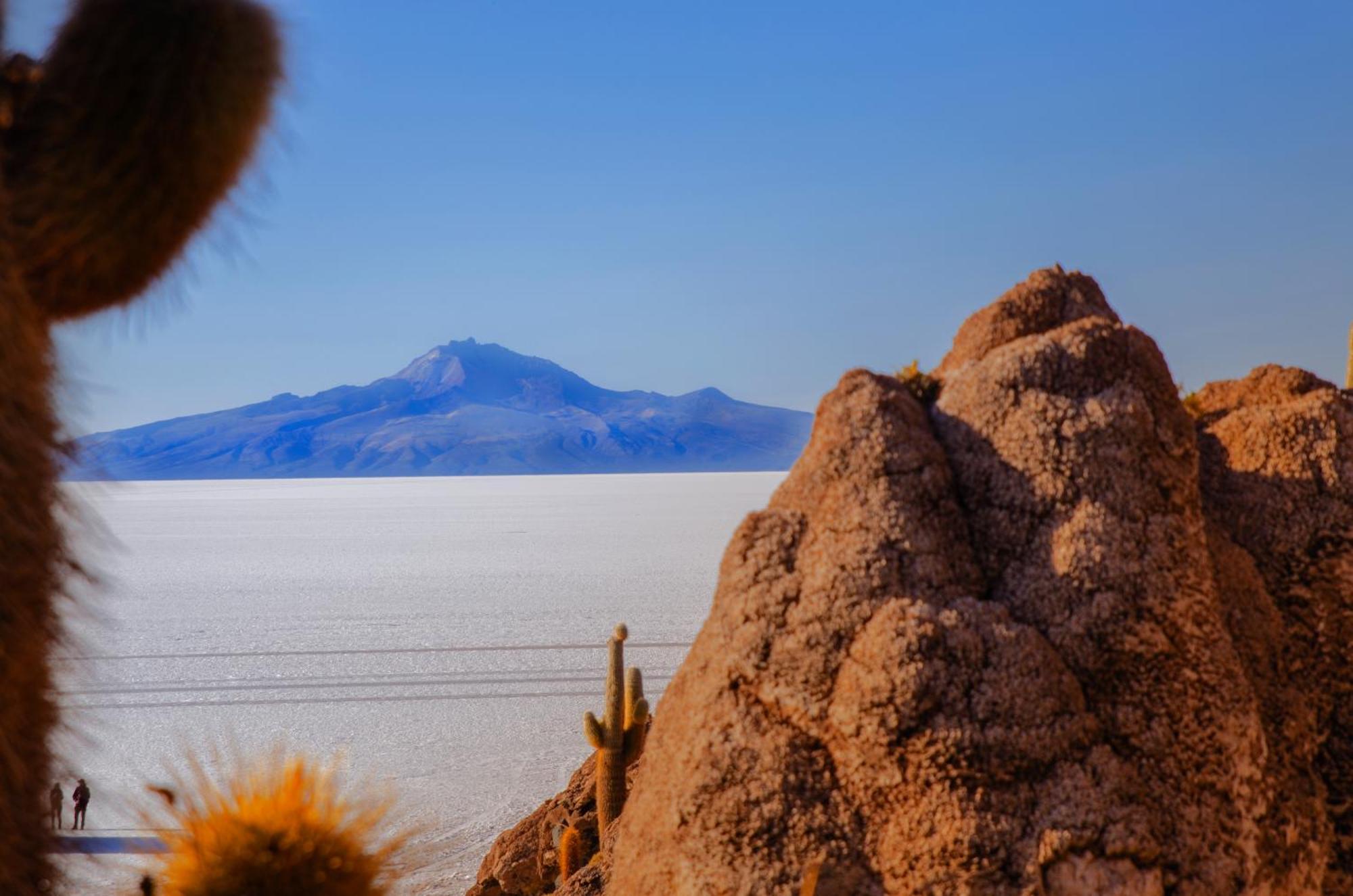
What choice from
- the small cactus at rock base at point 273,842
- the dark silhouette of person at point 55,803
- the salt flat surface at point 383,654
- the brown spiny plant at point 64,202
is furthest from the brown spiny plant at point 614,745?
the brown spiny plant at point 64,202

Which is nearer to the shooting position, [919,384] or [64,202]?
[64,202]

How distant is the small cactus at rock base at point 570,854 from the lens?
4.02 metres

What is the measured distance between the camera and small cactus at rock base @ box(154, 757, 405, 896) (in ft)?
5.50

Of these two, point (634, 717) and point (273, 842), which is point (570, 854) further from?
point (273, 842)

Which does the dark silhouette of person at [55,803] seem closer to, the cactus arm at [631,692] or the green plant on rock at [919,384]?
the green plant on rock at [919,384]

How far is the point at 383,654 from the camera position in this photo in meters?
15.3

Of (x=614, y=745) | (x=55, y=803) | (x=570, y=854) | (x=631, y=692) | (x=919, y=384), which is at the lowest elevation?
(x=570, y=854)

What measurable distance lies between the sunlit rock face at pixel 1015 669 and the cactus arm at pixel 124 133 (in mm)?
1324

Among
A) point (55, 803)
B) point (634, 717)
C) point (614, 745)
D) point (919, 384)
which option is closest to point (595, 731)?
point (614, 745)

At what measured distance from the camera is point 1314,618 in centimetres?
246

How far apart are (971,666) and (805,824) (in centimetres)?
43

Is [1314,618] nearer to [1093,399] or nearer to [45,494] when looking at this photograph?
[1093,399]

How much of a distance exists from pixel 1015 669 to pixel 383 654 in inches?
567

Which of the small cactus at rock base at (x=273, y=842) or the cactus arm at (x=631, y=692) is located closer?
the small cactus at rock base at (x=273, y=842)
